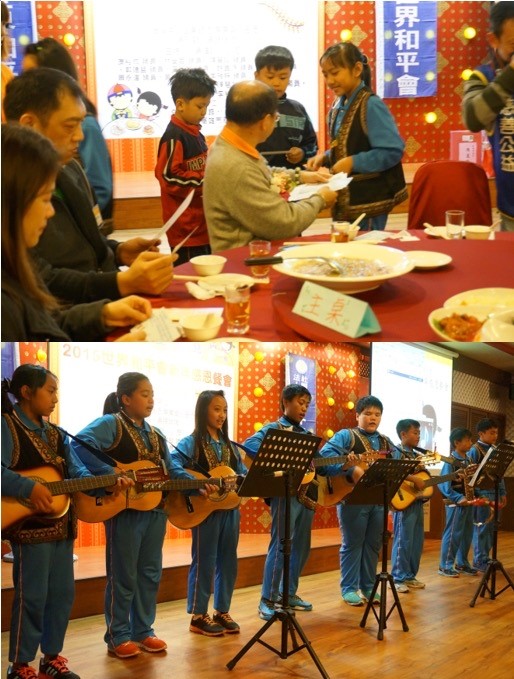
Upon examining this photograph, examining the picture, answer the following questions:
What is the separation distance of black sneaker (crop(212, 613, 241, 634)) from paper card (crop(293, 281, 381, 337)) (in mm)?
2466

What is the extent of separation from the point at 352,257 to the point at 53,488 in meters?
1.40

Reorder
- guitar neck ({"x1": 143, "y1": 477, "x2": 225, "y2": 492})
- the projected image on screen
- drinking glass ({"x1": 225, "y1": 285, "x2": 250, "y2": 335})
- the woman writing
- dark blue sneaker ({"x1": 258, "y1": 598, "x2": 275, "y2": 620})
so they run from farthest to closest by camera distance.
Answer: the projected image on screen < dark blue sneaker ({"x1": 258, "y1": 598, "x2": 275, "y2": 620}) < guitar neck ({"x1": 143, "y1": 477, "x2": 225, "y2": 492}) < drinking glass ({"x1": 225, "y1": 285, "x2": 250, "y2": 335}) < the woman writing

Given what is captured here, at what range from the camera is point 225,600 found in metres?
4.04

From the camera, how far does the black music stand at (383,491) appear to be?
13.3 feet

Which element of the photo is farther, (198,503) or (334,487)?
(334,487)

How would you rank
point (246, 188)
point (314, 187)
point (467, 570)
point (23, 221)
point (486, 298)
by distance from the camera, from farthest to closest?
point (467, 570), point (314, 187), point (246, 188), point (486, 298), point (23, 221)

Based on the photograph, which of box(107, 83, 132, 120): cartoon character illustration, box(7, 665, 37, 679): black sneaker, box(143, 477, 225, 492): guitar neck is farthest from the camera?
box(107, 83, 132, 120): cartoon character illustration

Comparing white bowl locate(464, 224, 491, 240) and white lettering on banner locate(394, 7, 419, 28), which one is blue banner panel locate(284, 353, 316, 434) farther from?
white lettering on banner locate(394, 7, 419, 28)

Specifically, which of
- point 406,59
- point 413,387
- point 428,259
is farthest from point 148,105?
point 428,259

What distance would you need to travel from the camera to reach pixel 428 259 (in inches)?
99.7

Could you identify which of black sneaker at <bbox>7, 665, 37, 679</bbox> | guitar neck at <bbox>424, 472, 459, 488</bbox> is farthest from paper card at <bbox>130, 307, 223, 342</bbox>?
guitar neck at <bbox>424, 472, 459, 488</bbox>

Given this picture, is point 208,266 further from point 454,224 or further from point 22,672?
point 22,672

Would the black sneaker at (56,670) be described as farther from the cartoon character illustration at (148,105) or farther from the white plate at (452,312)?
the cartoon character illustration at (148,105)

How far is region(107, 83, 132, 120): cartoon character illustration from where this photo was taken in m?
7.54
